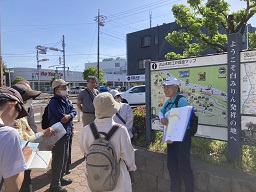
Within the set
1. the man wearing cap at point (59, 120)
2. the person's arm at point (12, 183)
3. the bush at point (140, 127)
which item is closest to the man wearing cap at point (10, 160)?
the person's arm at point (12, 183)

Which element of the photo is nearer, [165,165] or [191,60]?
[165,165]

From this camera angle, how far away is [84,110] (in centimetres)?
520

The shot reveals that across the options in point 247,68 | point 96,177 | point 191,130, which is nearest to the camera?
point 96,177

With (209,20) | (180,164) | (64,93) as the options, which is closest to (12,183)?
(180,164)

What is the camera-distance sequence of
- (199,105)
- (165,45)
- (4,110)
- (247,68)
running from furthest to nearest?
(165,45), (199,105), (247,68), (4,110)

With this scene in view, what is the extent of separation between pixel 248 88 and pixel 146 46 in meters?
27.8

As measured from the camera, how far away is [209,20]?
21.9ft

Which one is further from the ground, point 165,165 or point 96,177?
point 96,177

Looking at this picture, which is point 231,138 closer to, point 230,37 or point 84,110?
point 230,37

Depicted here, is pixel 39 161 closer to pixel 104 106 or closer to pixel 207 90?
pixel 104 106

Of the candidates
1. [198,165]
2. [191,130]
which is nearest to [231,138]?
[198,165]

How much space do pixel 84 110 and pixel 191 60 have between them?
2489 millimetres

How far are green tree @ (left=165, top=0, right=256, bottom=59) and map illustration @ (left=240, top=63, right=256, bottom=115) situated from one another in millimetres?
3081

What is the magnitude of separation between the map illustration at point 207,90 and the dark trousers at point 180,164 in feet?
3.53
